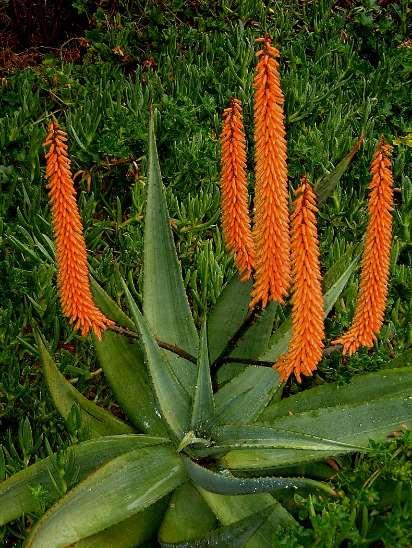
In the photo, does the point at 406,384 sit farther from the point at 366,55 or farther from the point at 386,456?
the point at 366,55

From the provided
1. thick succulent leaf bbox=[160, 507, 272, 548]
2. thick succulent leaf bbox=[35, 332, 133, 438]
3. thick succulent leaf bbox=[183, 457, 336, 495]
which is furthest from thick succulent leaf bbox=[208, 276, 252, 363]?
thick succulent leaf bbox=[160, 507, 272, 548]

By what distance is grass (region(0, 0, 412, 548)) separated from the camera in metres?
2.79

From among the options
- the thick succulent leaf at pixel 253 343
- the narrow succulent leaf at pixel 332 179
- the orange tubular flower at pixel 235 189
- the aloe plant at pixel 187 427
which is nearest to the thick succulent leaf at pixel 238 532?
the aloe plant at pixel 187 427

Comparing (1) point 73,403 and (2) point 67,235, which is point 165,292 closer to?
(1) point 73,403

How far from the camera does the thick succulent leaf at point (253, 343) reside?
2.50 meters

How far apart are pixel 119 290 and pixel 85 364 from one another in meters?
0.32

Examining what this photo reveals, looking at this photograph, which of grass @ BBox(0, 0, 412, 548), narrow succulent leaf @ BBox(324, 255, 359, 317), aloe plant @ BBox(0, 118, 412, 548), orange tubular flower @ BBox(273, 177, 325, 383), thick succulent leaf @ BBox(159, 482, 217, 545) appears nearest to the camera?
orange tubular flower @ BBox(273, 177, 325, 383)

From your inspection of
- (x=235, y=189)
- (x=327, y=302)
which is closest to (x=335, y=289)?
(x=327, y=302)

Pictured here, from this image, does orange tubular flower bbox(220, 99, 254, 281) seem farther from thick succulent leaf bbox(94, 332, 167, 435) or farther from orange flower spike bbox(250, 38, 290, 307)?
thick succulent leaf bbox(94, 332, 167, 435)

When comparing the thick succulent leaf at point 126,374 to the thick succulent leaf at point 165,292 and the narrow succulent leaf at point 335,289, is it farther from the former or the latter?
the narrow succulent leaf at point 335,289

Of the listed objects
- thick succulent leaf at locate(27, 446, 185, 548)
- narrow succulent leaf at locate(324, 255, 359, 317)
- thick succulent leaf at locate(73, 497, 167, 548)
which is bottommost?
thick succulent leaf at locate(73, 497, 167, 548)

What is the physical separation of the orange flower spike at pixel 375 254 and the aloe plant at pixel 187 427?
0.85 feet

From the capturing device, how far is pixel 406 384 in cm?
235

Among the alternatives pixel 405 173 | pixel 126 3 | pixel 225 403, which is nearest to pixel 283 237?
pixel 225 403
